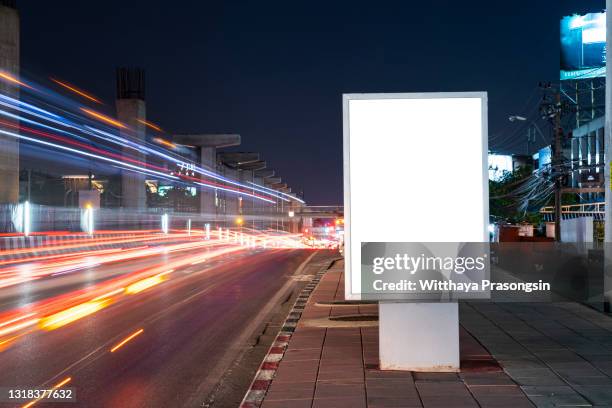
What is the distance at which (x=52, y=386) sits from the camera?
821 centimetres

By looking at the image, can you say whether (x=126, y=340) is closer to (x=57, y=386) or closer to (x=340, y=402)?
(x=57, y=386)

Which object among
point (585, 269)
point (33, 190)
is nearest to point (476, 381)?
point (585, 269)

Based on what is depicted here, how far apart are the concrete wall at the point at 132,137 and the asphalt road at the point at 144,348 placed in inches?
1263

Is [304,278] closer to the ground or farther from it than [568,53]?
closer to the ground

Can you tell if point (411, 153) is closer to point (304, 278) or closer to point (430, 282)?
point (430, 282)

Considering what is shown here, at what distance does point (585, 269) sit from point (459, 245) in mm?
15033

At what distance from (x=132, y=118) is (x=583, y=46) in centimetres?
3248

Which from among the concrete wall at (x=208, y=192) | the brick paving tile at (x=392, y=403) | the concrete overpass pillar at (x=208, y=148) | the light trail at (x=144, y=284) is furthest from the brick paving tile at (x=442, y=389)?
the concrete overpass pillar at (x=208, y=148)

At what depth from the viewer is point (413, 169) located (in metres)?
8.33

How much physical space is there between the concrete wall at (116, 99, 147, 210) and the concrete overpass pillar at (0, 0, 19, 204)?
16.5m

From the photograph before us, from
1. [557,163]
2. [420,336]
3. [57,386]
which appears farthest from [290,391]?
[557,163]

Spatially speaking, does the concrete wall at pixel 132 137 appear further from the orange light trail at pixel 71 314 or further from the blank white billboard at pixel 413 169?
the blank white billboard at pixel 413 169

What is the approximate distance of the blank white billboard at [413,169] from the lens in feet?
27.0

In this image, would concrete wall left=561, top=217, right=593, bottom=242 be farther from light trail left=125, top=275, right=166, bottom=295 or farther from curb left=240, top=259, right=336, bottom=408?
light trail left=125, top=275, right=166, bottom=295
